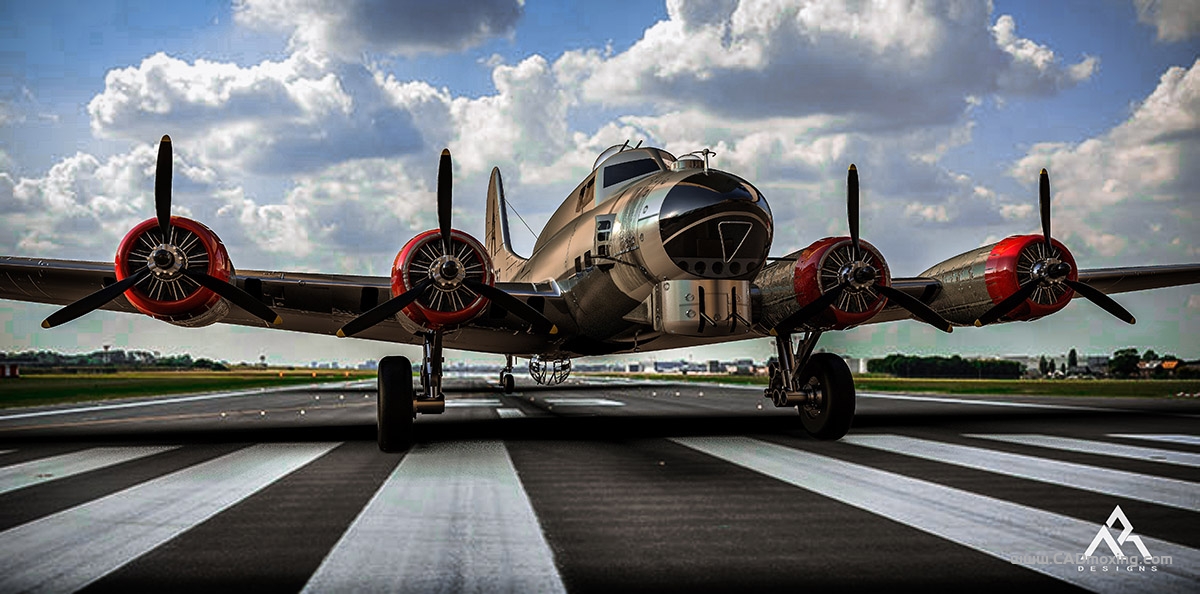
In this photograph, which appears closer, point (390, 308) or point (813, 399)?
point (390, 308)

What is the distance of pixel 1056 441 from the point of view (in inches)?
501

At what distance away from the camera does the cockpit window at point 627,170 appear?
15.7 meters

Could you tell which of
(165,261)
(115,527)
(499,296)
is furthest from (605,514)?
(165,261)

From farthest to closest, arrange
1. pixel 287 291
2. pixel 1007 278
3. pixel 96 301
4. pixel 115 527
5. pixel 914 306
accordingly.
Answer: pixel 1007 278
pixel 287 291
pixel 914 306
pixel 96 301
pixel 115 527

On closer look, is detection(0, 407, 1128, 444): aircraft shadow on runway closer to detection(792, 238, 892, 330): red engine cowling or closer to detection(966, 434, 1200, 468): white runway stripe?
detection(966, 434, 1200, 468): white runway stripe

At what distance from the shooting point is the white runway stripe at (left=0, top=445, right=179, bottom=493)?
8914 mm

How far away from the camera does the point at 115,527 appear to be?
20.4 feet

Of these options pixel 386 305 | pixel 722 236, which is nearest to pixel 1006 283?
pixel 722 236

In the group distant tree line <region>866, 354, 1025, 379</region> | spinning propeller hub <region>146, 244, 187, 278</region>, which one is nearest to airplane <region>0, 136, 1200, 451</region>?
spinning propeller hub <region>146, 244, 187, 278</region>

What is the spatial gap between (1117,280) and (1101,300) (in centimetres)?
312

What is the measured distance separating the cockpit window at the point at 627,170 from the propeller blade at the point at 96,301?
8.64 meters

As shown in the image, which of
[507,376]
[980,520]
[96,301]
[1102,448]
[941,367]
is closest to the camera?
[980,520]

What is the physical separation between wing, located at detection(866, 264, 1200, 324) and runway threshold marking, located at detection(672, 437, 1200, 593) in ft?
25.9

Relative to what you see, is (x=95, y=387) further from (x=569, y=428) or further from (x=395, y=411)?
(x=395, y=411)
